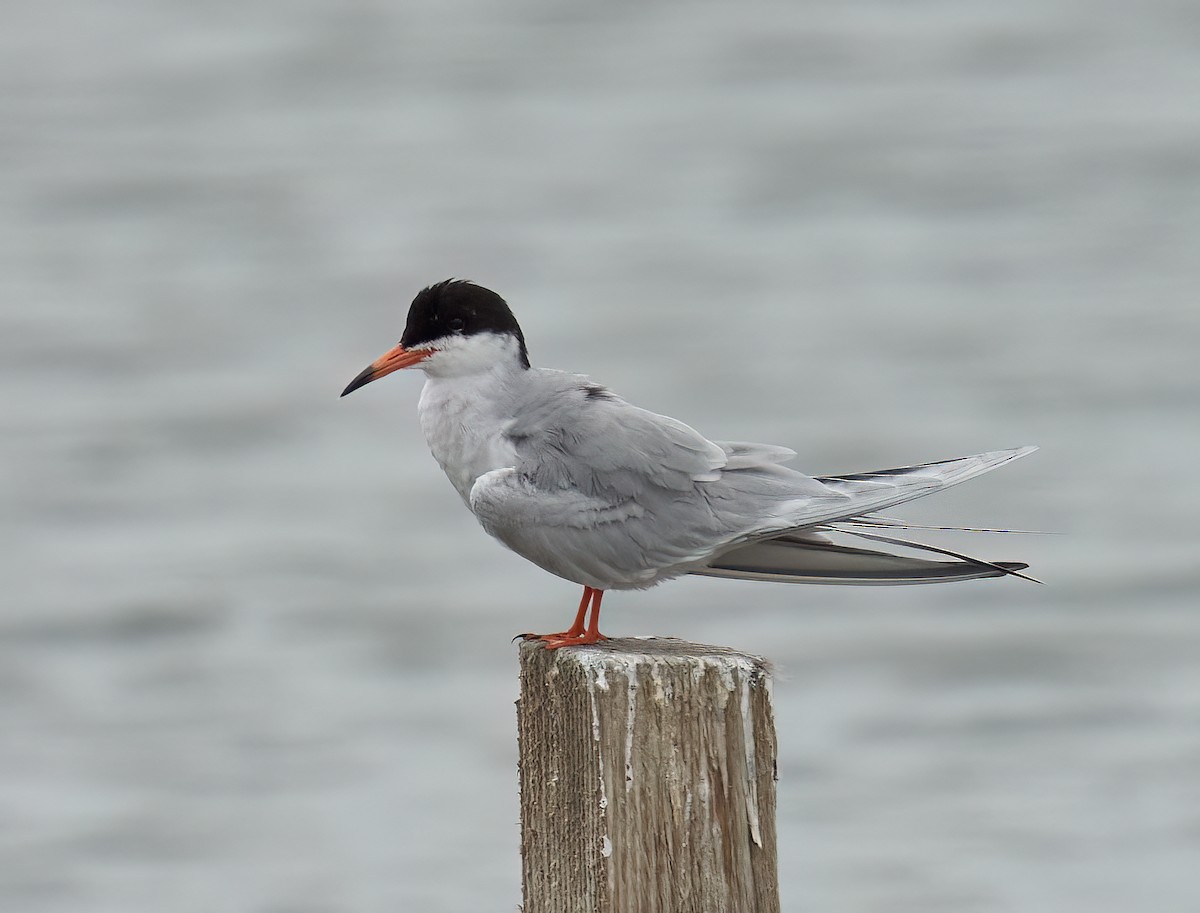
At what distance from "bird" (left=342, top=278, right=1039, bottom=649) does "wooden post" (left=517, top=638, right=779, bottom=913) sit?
37cm

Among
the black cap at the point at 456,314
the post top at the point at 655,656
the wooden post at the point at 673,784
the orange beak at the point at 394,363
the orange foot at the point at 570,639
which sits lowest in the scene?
the wooden post at the point at 673,784

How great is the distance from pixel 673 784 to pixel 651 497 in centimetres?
87

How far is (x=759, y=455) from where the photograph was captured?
13.7 ft

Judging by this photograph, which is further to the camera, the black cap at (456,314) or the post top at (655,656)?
the black cap at (456,314)

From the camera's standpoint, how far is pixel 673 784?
342 centimetres

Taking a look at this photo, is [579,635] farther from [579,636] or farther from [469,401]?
[469,401]

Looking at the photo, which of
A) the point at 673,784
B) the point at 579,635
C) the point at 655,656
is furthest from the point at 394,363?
the point at 673,784

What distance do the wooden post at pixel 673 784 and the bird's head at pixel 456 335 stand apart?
1.18m

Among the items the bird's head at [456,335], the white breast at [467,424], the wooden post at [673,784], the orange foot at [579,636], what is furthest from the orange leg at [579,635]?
the bird's head at [456,335]

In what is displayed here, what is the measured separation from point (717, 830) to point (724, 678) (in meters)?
0.30

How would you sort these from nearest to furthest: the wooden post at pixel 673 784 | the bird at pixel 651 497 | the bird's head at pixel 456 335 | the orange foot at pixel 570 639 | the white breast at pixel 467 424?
the wooden post at pixel 673 784 → the orange foot at pixel 570 639 → the bird at pixel 651 497 → the white breast at pixel 467 424 → the bird's head at pixel 456 335

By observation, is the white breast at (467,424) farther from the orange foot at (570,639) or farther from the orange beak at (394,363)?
the orange foot at (570,639)

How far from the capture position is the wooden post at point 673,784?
3.42m

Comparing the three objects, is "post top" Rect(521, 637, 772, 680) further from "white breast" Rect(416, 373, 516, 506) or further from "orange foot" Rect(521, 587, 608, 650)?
"white breast" Rect(416, 373, 516, 506)
